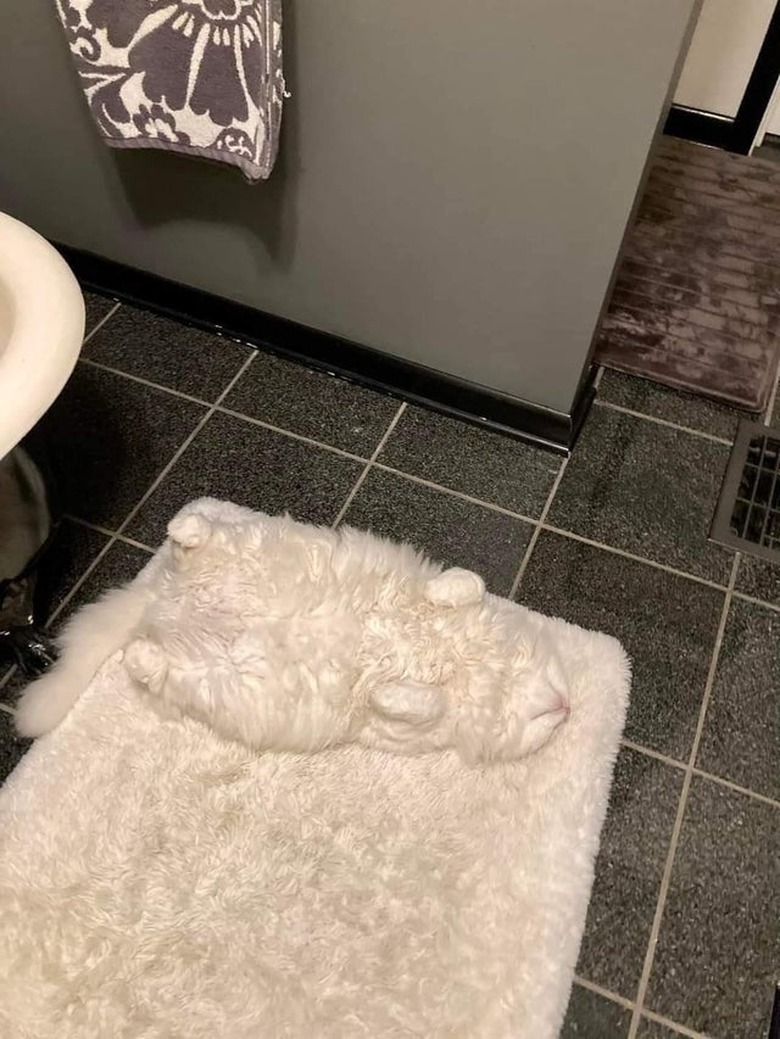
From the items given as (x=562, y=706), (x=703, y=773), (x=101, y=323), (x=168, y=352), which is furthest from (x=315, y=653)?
(x=101, y=323)

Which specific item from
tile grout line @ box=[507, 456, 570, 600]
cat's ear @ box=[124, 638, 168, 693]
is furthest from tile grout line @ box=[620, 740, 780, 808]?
cat's ear @ box=[124, 638, 168, 693]

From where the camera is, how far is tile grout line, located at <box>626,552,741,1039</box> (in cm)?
109

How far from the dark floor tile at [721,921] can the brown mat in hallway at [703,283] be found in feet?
2.61

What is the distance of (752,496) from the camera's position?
1.55 meters

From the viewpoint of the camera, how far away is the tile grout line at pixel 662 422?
1628 mm

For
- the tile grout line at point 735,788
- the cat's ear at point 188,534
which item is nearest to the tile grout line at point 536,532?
the tile grout line at point 735,788

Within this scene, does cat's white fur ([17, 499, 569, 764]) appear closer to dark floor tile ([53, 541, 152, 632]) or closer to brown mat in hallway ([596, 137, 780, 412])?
dark floor tile ([53, 541, 152, 632])

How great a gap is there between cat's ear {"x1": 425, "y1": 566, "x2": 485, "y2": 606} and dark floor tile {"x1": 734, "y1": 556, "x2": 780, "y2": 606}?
48cm

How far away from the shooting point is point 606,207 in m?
1.24

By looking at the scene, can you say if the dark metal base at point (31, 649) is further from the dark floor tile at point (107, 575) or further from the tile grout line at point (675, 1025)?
the tile grout line at point (675, 1025)

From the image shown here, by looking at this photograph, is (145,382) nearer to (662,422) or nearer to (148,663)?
(148,663)

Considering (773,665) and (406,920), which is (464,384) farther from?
(406,920)

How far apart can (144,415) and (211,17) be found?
68 centimetres

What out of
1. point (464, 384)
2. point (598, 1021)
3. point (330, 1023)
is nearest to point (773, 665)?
point (598, 1021)
